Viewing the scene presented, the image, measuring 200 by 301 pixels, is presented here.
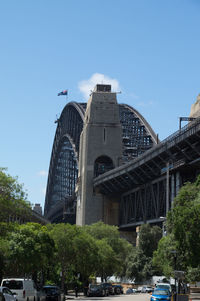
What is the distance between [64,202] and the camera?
635 feet

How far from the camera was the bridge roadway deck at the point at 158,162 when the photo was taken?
92750mm

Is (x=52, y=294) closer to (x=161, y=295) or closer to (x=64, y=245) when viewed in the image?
(x=161, y=295)

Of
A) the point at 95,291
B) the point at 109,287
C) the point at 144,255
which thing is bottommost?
the point at 95,291

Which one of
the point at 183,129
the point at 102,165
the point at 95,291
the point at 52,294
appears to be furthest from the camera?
the point at 102,165

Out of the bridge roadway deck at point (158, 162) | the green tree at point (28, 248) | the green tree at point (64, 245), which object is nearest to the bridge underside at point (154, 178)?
the bridge roadway deck at point (158, 162)

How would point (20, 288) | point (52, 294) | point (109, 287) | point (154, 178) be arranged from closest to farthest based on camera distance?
1. point (20, 288)
2. point (52, 294)
3. point (109, 287)
4. point (154, 178)

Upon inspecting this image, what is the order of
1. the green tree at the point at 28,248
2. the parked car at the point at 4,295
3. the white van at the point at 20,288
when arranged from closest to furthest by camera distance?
the parked car at the point at 4,295
the white van at the point at 20,288
the green tree at the point at 28,248

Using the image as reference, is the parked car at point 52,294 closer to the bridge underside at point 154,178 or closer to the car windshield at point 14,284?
the car windshield at point 14,284

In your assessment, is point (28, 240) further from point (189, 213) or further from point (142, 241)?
point (142, 241)

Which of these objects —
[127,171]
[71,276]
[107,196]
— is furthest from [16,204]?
[107,196]

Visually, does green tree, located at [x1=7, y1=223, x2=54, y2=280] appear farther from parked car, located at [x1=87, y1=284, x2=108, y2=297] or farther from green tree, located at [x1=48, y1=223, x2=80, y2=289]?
parked car, located at [x1=87, y1=284, x2=108, y2=297]

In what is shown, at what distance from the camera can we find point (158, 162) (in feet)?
372

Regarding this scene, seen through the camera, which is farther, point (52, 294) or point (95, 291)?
point (95, 291)

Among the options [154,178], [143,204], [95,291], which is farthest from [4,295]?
[143,204]
